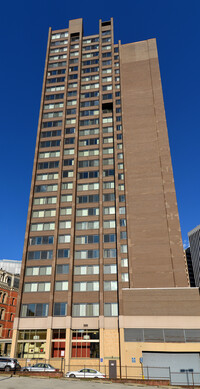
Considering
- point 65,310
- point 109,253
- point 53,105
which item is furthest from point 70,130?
point 65,310

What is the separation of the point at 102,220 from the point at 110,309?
53.2 feet

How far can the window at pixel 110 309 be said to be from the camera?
1953 inches

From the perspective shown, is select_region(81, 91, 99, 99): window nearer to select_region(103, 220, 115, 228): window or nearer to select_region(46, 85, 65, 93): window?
select_region(46, 85, 65, 93): window

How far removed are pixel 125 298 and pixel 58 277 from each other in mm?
12678

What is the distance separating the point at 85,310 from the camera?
50.4 m

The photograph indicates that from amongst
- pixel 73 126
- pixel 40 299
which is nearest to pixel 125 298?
pixel 40 299

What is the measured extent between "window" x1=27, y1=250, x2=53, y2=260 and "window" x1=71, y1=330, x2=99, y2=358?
13.9m

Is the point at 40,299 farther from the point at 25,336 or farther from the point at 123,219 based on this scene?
the point at 123,219

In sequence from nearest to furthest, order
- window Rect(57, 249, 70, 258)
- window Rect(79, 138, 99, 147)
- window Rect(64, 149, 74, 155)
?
window Rect(57, 249, 70, 258), window Rect(64, 149, 74, 155), window Rect(79, 138, 99, 147)

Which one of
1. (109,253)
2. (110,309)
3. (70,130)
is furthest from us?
(70,130)

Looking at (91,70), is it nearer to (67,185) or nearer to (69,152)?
(69,152)

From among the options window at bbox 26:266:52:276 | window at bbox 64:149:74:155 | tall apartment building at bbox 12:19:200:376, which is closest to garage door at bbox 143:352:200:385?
tall apartment building at bbox 12:19:200:376

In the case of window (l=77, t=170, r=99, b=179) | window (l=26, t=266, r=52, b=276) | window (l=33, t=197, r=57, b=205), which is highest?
window (l=77, t=170, r=99, b=179)

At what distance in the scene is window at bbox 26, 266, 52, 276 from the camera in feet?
177
